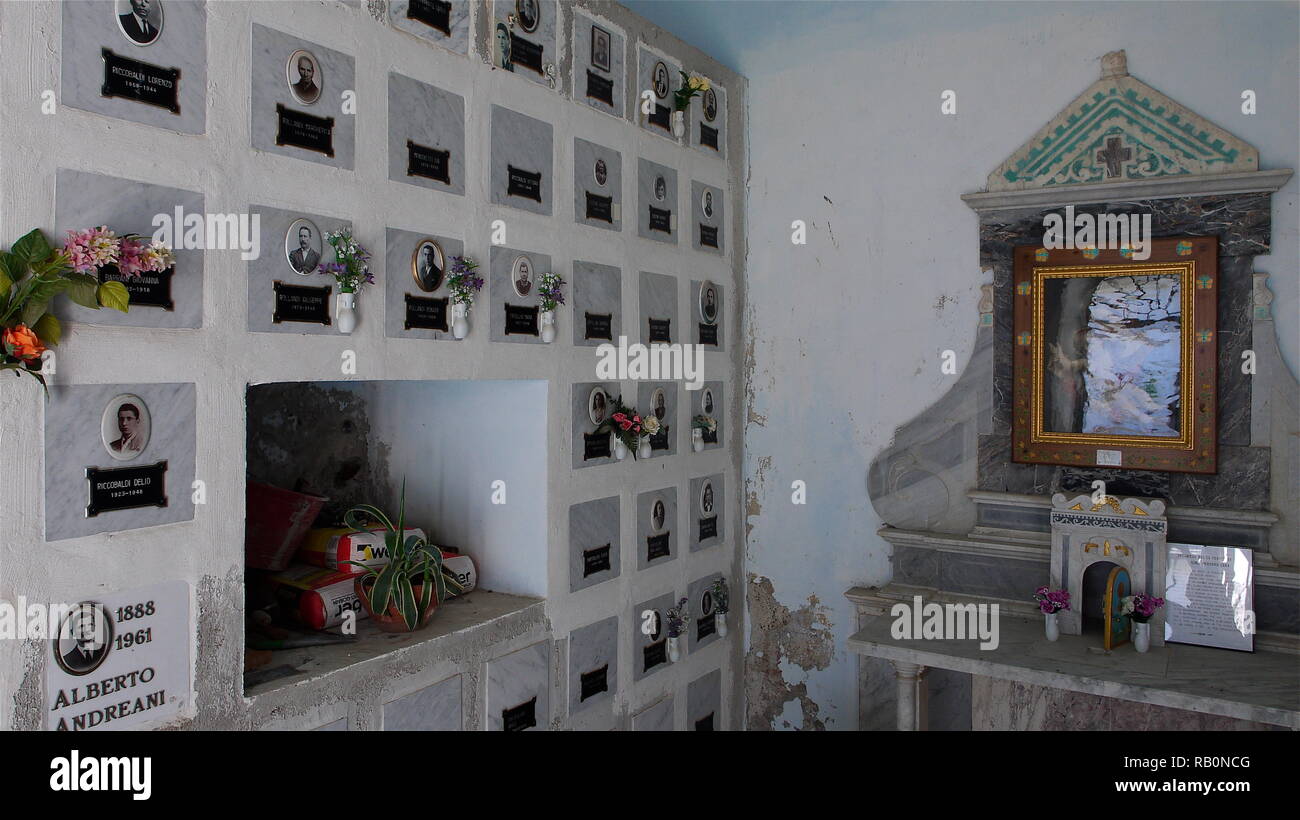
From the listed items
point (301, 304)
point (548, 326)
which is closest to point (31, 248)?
point (301, 304)

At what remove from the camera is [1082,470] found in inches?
147

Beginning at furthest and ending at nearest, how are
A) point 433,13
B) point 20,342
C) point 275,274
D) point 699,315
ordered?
point 699,315, point 433,13, point 275,274, point 20,342

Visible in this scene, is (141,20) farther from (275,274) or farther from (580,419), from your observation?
(580,419)

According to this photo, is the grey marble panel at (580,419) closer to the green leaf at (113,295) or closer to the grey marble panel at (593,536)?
the grey marble panel at (593,536)

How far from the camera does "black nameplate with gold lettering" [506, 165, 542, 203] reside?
10.4ft

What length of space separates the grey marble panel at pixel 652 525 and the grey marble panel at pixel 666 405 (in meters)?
0.17

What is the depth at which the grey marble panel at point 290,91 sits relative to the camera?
2.37 metres

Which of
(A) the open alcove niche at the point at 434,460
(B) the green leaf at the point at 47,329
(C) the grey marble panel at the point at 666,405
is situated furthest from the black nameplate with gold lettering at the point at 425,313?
(C) the grey marble panel at the point at 666,405

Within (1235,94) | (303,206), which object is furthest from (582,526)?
(1235,94)

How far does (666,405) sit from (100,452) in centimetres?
233

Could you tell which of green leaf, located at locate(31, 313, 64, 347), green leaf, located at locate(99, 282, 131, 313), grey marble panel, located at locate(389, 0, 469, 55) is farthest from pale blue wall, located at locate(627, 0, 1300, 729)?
green leaf, located at locate(31, 313, 64, 347)

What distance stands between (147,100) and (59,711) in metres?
1.38

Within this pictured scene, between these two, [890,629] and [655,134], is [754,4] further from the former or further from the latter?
[890,629]

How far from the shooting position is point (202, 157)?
2.25 meters
